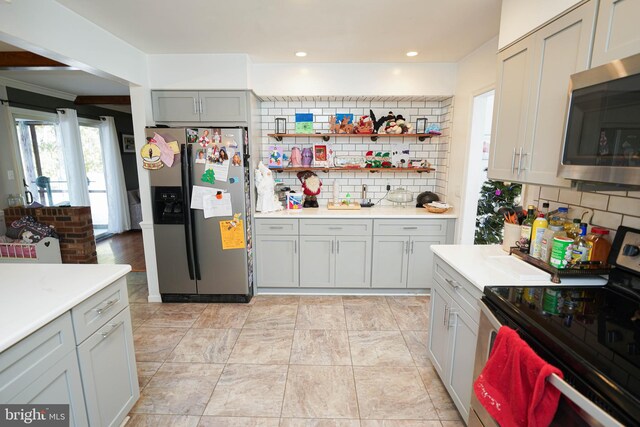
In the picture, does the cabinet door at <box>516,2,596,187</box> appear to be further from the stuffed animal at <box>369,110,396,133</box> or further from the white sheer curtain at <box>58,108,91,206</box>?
the white sheer curtain at <box>58,108,91,206</box>

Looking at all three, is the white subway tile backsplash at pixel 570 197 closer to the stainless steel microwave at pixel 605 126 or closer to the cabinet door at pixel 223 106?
the stainless steel microwave at pixel 605 126

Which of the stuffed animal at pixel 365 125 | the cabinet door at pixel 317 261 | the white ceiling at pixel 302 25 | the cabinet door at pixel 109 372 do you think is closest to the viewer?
the cabinet door at pixel 109 372

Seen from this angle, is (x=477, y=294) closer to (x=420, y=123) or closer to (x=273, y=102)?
(x=420, y=123)

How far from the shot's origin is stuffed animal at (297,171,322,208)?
11.4 feet

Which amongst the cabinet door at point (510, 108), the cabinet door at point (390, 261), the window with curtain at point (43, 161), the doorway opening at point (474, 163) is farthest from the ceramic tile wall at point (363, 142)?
the window with curtain at point (43, 161)

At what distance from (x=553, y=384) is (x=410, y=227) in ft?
7.24

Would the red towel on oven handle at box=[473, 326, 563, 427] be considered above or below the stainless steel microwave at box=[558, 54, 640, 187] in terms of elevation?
below

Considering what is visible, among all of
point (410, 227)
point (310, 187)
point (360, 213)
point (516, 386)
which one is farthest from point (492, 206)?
point (516, 386)

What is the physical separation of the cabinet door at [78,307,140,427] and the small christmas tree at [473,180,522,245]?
3.14 metres

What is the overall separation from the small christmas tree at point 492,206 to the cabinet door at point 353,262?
3.84 ft

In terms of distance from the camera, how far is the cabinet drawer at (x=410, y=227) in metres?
3.09

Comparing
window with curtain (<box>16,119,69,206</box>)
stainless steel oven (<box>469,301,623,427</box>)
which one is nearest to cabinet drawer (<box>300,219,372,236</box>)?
stainless steel oven (<box>469,301,623,427</box>)

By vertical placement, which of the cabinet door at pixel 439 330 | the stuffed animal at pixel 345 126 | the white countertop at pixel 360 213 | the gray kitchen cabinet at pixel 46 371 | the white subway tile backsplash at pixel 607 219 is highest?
the stuffed animal at pixel 345 126

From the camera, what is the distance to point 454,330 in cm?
172
